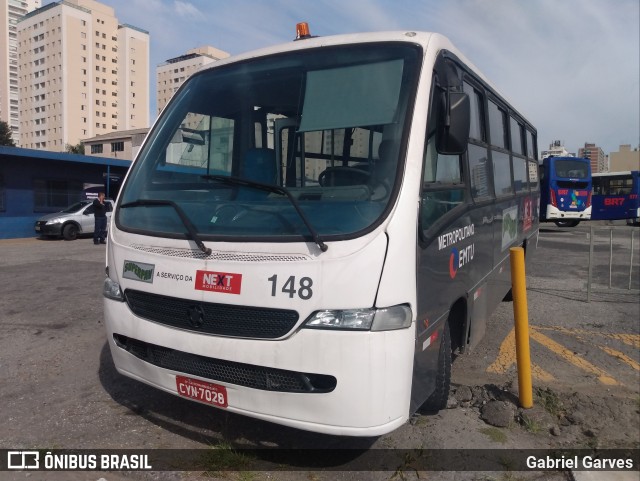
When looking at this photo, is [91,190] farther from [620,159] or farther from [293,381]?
[620,159]

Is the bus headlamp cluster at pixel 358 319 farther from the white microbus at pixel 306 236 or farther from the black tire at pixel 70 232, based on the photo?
the black tire at pixel 70 232

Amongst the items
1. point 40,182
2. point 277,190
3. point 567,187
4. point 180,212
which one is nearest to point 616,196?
point 567,187

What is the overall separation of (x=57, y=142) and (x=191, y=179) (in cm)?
11677

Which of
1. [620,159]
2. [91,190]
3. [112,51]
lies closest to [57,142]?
[112,51]

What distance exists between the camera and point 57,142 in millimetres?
106188

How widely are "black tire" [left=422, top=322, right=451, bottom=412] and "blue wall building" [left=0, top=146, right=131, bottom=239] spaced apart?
20408mm

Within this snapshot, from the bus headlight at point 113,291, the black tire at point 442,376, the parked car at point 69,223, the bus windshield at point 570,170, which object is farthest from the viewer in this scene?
the bus windshield at point 570,170

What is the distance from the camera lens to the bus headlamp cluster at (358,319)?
2.70m

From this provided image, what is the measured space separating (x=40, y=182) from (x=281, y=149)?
2194 cm

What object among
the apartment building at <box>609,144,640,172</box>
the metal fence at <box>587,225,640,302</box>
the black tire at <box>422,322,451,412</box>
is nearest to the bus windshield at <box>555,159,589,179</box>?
the metal fence at <box>587,225,640,302</box>

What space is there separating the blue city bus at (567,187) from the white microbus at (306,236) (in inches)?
937

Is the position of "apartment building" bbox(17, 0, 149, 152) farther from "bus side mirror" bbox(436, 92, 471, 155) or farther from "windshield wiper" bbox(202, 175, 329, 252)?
"bus side mirror" bbox(436, 92, 471, 155)

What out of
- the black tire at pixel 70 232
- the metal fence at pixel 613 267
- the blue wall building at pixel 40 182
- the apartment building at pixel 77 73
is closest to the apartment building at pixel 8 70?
the apartment building at pixel 77 73

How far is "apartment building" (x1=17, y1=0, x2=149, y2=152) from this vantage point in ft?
345
